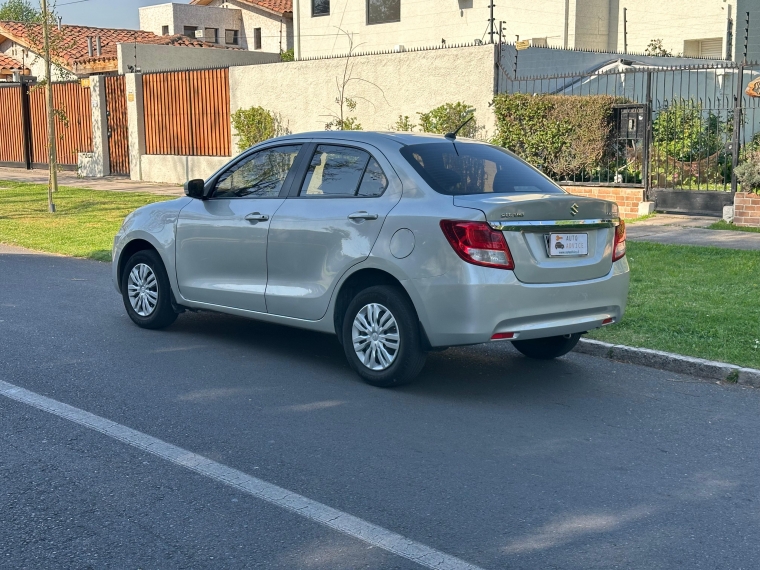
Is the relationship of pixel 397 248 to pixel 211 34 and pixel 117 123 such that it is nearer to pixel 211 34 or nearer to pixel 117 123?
pixel 117 123

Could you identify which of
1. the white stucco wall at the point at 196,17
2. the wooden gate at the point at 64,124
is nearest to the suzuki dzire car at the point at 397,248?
the wooden gate at the point at 64,124

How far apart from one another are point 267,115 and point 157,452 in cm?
1731

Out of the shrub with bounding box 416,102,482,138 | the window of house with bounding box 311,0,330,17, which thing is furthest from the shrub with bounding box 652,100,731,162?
the window of house with bounding box 311,0,330,17

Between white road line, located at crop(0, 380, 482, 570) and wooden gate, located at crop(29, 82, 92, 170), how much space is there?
70.7ft

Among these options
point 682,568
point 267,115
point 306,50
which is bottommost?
point 682,568

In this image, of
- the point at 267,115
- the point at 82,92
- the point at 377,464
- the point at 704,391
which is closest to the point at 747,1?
the point at 267,115

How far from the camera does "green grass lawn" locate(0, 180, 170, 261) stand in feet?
44.3

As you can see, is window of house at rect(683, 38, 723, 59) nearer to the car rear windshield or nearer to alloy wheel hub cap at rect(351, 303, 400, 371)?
the car rear windshield

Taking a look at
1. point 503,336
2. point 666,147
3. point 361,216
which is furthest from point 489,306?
point 666,147

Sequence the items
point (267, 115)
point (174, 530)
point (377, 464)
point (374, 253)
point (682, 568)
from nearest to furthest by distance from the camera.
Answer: point (682, 568) < point (174, 530) < point (377, 464) < point (374, 253) < point (267, 115)

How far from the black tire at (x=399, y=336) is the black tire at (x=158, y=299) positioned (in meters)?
2.10

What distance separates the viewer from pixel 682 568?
12.3 ft

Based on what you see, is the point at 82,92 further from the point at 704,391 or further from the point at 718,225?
the point at 704,391

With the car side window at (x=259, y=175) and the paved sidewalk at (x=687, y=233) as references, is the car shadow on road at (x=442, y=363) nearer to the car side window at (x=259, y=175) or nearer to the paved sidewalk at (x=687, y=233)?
the car side window at (x=259, y=175)
